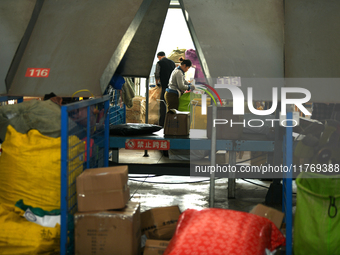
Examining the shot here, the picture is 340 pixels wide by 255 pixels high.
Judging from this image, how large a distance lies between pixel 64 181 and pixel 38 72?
1.35 metres

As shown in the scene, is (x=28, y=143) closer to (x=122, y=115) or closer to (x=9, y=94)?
(x=9, y=94)

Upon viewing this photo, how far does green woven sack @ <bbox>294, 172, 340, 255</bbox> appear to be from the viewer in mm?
2354

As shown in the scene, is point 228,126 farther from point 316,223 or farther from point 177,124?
point 316,223

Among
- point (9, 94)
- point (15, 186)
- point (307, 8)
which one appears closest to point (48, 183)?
point (15, 186)

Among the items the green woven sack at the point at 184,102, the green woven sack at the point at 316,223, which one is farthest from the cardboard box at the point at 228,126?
the green woven sack at the point at 184,102

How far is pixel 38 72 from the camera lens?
11.3ft

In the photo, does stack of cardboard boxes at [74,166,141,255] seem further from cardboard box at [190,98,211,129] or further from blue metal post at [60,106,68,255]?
cardboard box at [190,98,211,129]

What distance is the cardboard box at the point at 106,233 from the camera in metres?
2.54

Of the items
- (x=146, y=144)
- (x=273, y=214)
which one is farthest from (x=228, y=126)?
(x=273, y=214)

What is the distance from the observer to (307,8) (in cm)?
358

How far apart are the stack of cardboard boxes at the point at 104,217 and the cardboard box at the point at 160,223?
1.02 feet

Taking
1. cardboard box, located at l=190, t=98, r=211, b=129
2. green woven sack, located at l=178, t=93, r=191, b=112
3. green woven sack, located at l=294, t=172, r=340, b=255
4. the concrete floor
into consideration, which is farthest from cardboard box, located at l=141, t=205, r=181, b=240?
green woven sack, located at l=178, t=93, r=191, b=112

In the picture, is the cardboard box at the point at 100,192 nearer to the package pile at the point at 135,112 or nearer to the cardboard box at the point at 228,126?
the cardboard box at the point at 228,126

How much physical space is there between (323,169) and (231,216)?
1445mm
